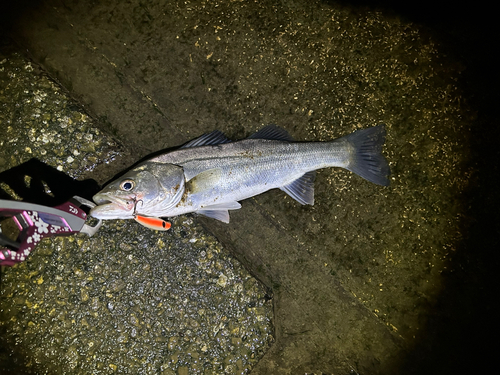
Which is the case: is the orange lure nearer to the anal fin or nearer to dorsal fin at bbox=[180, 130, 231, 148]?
the anal fin

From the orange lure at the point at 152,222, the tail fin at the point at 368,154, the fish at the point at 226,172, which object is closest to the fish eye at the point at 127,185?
the fish at the point at 226,172

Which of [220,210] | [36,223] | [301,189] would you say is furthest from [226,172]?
[36,223]

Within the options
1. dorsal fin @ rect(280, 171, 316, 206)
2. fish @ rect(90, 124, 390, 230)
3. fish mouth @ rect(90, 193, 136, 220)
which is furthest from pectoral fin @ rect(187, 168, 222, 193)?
dorsal fin @ rect(280, 171, 316, 206)

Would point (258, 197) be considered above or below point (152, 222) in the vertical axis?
below

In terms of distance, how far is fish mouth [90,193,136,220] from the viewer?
2.84m

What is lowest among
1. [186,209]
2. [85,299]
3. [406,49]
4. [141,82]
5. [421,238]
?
[421,238]

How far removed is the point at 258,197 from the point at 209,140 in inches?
35.6

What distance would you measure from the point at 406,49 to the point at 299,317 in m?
3.49

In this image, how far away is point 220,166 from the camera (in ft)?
10.2

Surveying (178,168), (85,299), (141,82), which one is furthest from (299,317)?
(141,82)

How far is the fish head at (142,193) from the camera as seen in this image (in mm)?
2875

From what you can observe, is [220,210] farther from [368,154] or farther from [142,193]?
[368,154]

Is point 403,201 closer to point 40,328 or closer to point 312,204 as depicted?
point 312,204

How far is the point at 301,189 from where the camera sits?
331cm
